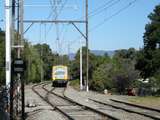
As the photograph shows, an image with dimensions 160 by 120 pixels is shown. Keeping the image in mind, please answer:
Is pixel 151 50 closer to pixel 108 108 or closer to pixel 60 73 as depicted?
pixel 60 73

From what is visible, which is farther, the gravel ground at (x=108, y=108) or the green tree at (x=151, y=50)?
the green tree at (x=151, y=50)

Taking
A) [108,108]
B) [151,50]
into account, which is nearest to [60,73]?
[151,50]

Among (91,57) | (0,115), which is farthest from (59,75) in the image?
(0,115)

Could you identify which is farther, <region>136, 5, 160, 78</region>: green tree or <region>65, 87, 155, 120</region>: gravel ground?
<region>136, 5, 160, 78</region>: green tree

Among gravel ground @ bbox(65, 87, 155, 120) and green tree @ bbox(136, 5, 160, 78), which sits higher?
green tree @ bbox(136, 5, 160, 78)

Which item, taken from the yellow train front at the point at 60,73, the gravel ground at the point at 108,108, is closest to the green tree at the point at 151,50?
the yellow train front at the point at 60,73

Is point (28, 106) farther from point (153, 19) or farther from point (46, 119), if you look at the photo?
point (153, 19)

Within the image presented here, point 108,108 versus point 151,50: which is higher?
point 151,50

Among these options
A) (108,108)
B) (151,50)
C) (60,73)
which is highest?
(151,50)

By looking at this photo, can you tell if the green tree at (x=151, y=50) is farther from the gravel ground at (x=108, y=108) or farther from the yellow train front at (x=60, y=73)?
the gravel ground at (x=108, y=108)

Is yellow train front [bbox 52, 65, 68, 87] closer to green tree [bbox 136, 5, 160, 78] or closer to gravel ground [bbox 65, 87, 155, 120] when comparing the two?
green tree [bbox 136, 5, 160, 78]

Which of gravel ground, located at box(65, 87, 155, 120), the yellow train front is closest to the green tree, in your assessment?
the yellow train front

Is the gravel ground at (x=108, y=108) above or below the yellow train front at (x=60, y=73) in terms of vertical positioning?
below

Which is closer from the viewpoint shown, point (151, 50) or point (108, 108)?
point (108, 108)
